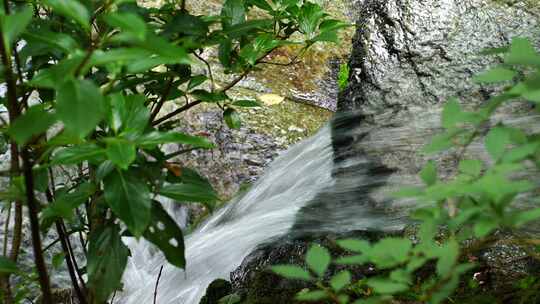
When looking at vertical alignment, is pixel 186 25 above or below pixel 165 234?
above

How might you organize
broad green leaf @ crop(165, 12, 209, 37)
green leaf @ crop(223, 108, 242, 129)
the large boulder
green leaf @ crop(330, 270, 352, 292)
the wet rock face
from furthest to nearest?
1. the wet rock face
2. the large boulder
3. green leaf @ crop(223, 108, 242, 129)
4. broad green leaf @ crop(165, 12, 209, 37)
5. green leaf @ crop(330, 270, 352, 292)

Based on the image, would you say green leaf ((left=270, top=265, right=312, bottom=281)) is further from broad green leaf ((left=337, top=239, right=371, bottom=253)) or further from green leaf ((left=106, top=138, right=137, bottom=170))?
green leaf ((left=106, top=138, right=137, bottom=170))

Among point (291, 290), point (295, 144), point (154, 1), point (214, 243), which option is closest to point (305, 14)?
point (291, 290)

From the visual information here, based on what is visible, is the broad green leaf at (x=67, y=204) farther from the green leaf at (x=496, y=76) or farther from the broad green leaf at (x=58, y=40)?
the green leaf at (x=496, y=76)

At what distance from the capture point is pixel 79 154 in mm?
1267

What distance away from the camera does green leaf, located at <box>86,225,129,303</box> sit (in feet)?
4.85

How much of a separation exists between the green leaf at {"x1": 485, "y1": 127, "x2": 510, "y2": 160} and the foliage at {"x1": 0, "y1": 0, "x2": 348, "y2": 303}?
514 millimetres

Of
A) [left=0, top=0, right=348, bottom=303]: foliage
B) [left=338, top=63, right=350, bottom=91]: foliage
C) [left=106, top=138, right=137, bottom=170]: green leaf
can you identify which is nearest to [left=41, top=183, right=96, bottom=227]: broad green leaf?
[left=0, top=0, right=348, bottom=303]: foliage

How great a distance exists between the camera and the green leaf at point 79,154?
125cm

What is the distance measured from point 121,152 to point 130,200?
150 mm

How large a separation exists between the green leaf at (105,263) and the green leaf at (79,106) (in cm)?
66

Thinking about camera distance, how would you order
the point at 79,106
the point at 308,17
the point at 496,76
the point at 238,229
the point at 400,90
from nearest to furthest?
the point at 79,106 → the point at 496,76 → the point at 308,17 → the point at 238,229 → the point at 400,90

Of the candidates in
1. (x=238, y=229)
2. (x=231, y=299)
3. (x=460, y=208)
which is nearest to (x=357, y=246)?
(x=460, y=208)

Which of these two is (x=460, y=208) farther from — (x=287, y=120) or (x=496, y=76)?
(x=287, y=120)
